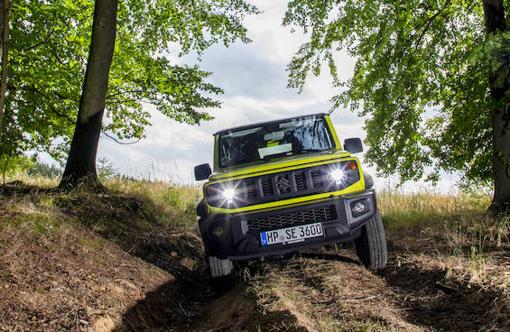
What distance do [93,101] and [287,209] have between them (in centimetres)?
660

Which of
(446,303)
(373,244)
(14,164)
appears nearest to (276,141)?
(373,244)

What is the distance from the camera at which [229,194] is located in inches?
267

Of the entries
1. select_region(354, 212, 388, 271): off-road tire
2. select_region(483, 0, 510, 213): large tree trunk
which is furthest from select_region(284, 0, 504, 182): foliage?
select_region(354, 212, 388, 271): off-road tire

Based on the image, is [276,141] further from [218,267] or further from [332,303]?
[332,303]

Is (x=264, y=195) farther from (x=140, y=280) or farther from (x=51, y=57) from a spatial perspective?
(x=51, y=57)

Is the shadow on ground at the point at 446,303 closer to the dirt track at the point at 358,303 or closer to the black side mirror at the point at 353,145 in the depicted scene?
the dirt track at the point at 358,303

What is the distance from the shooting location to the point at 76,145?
11422 millimetres

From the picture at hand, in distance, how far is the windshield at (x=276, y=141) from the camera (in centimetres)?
772

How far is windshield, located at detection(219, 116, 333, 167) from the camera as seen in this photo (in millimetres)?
7723

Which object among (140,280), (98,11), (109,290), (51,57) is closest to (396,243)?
(140,280)

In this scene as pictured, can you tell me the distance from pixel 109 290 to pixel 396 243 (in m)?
5.83

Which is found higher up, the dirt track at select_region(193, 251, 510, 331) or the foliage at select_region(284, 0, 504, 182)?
the foliage at select_region(284, 0, 504, 182)

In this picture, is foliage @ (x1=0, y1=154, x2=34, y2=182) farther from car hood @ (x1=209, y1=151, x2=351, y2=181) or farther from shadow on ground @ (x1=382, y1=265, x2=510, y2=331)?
shadow on ground @ (x1=382, y1=265, x2=510, y2=331)

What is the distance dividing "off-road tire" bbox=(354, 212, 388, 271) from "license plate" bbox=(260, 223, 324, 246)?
2.77 feet
